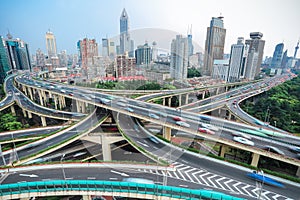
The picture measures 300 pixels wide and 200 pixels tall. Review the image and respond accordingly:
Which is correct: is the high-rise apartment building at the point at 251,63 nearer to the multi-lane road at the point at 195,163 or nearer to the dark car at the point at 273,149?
the multi-lane road at the point at 195,163

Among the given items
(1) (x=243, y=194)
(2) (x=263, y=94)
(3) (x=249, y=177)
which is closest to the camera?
(1) (x=243, y=194)

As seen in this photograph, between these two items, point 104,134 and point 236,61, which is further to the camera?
point 236,61

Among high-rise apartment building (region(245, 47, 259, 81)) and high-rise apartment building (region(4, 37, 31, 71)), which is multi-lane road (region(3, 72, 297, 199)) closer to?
high-rise apartment building (region(245, 47, 259, 81))

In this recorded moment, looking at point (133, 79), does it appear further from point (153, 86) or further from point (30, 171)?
point (30, 171)

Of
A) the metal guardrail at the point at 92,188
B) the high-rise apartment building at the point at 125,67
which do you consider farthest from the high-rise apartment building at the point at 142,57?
the metal guardrail at the point at 92,188

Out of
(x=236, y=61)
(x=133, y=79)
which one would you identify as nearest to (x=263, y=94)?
(x=236, y=61)

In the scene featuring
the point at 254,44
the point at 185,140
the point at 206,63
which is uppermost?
the point at 254,44

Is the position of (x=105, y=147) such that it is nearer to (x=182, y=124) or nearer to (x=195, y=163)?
(x=182, y=124)

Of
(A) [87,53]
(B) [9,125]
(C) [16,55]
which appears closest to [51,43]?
(C) [16,55]
